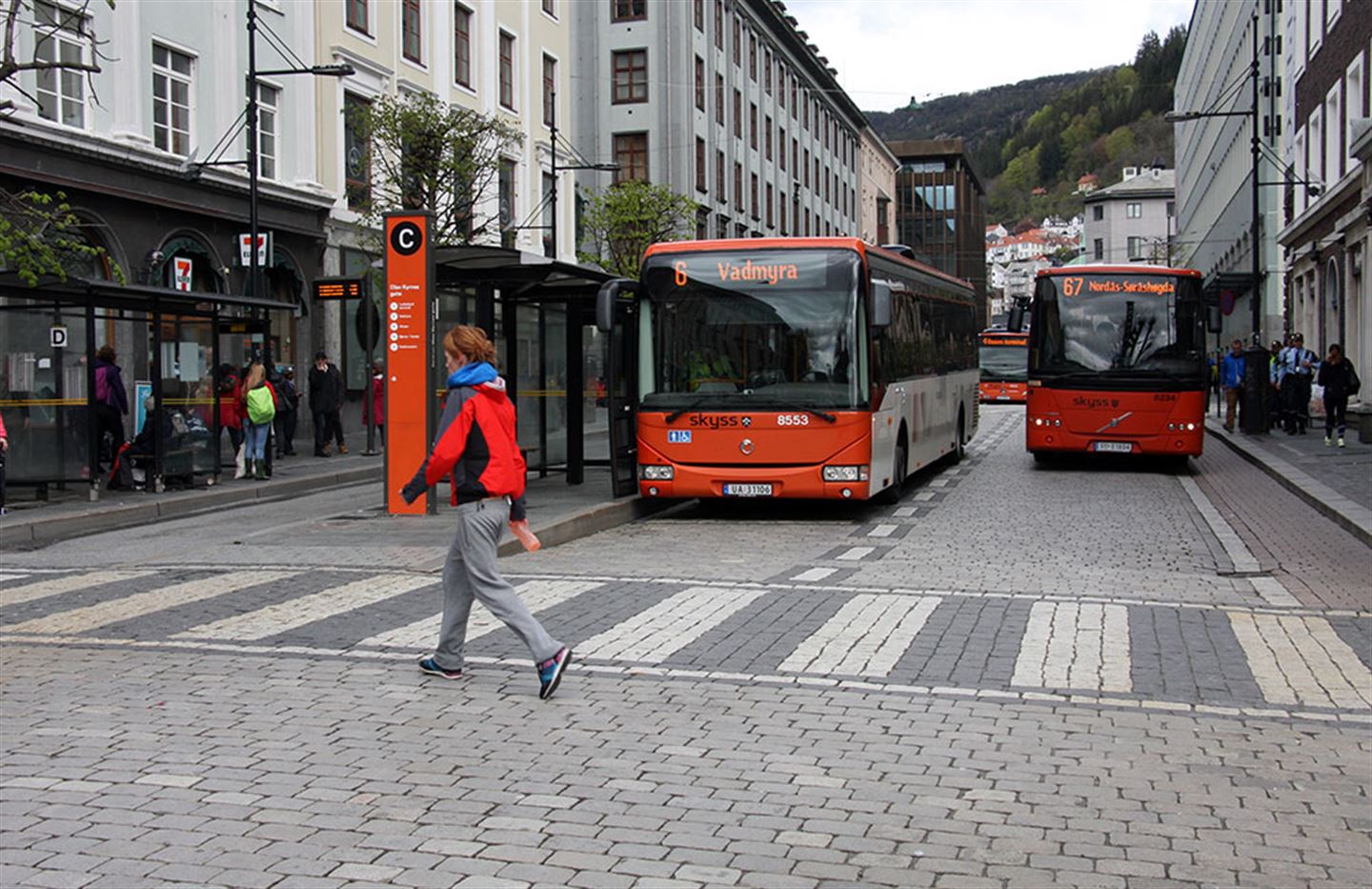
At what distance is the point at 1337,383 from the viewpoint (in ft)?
84.0

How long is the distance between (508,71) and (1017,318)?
976 inches

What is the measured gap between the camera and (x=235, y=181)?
30109 mm

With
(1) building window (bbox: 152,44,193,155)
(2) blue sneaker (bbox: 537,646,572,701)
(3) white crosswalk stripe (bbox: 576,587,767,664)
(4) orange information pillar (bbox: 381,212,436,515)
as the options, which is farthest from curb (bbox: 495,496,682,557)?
(1) building window (bbox: 152,44,193,155)

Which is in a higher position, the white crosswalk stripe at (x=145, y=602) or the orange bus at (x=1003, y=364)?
the orange bus at (x=1003, y=364)

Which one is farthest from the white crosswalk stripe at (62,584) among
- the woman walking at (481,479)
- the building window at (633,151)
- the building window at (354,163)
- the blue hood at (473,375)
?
the building window at (633,151)

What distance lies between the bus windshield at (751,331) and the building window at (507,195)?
2625 cm

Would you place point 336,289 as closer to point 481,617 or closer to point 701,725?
point 481,617

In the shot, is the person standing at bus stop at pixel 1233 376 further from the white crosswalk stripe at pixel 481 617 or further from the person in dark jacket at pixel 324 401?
the white crosswalk stripe at pixel 481 617

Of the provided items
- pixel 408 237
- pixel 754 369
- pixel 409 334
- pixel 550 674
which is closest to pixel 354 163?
pixel 408 237

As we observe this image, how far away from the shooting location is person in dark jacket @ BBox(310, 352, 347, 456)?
2819 centimetres

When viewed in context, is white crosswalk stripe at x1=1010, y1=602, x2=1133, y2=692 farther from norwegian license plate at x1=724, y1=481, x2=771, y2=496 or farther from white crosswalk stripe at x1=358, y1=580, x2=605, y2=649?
norwegian license plate at x1=724, y1=481, x2=771, y2=496

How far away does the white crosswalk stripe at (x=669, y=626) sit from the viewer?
27.5 ft

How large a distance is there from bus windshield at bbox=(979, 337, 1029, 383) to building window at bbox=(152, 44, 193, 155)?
33309 millimetres

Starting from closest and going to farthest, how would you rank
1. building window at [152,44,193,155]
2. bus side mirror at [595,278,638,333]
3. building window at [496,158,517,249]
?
bus side mirror at [595,278,638,333], building window at [152,44,193,155], building window at [496,158,517,249]
